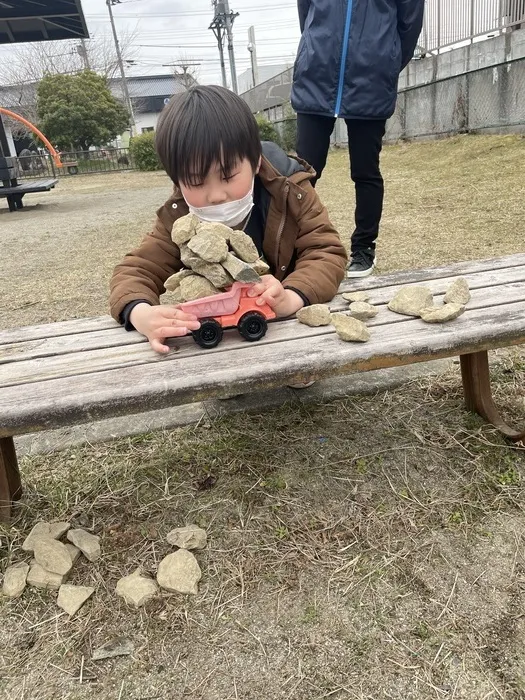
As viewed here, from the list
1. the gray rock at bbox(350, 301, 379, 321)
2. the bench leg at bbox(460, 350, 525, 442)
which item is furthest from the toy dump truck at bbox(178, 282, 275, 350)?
the bench leg at bbox(460, 350, 525, 442)

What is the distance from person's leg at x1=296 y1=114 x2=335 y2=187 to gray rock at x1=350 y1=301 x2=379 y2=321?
1522 millimetres

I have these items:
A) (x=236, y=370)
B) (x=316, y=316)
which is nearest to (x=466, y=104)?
(x=316, y=316)

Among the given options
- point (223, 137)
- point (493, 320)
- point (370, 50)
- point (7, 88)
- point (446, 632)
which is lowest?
point (446, 632)

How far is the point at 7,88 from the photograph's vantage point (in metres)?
43.0

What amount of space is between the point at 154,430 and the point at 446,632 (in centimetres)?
126

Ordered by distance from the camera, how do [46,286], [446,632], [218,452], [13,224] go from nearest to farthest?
[446,632] < [218,452] < [46,286] < [13,224]

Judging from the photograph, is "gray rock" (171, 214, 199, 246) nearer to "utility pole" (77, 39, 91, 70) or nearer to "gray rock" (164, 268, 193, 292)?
"gray rock" (164, 268, 193, 292)

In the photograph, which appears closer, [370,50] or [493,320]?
[493,320]

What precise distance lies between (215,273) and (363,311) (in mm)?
437

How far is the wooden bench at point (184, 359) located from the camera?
130 cm

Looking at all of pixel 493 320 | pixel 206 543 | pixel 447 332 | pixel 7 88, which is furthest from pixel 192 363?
pixel 7 88

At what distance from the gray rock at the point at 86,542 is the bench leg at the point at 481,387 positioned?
1307mm

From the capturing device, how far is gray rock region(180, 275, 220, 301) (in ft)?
5.09

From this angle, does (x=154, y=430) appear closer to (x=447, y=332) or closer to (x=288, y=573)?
(x=288, y=573)
